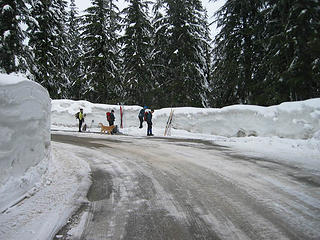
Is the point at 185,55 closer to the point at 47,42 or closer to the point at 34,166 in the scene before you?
the point at 47,42

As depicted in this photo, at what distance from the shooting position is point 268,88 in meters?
13.9

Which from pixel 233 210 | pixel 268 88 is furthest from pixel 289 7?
pixel 233 210

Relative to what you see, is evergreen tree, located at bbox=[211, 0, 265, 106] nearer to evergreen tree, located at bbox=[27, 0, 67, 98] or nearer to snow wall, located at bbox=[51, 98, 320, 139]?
snow wall, located at bbox=[51, 98, 320, 139]

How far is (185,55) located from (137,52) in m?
4.65

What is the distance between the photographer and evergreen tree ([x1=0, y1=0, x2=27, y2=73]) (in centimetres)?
1385

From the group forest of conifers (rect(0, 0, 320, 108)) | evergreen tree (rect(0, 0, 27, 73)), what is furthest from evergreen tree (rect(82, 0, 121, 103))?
evergreen tree (rect(0, 0, 27, 73))

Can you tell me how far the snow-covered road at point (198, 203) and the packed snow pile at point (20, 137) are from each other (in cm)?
99

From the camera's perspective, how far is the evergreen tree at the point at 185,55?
2170cm

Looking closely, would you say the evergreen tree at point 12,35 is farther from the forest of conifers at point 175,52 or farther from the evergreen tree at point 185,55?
the evergreen tree at point 185,55

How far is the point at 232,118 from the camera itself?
13.3 metres

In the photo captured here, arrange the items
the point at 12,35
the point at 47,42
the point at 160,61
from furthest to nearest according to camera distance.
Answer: the point at 160,61 < the point at 47,42 < the point at 12,35

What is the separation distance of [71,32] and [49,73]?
52.4 feet

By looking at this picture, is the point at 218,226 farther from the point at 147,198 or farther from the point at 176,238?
the point at 147,198

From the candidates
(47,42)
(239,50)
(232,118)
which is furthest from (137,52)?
A: (232,118)
